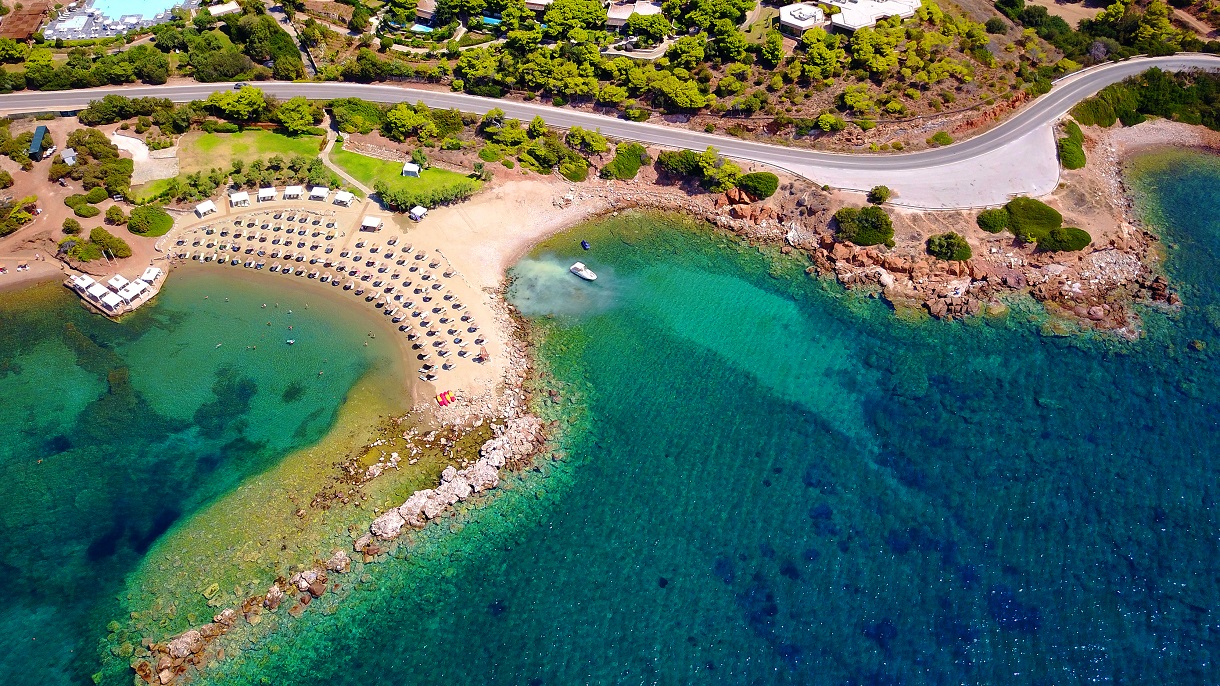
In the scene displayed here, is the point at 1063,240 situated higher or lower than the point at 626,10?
lower

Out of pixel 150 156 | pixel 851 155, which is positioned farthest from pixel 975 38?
pixel 150 156

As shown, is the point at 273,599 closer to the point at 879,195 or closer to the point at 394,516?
the point at 394,516

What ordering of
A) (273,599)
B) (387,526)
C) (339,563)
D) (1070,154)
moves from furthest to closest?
1. (1070,154)
2. (387,526)
3. (339,563)
4. (273,599)

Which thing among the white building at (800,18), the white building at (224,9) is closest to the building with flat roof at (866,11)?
the white building at (800,18)

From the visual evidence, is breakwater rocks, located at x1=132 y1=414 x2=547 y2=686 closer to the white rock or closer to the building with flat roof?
the white rock

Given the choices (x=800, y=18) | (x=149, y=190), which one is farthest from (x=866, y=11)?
(x=149, y=190)

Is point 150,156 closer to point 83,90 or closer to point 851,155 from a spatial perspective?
point 83,90

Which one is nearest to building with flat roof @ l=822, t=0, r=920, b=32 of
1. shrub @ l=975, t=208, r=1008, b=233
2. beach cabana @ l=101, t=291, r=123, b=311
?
shrub @ l=975, t=208, r=1008, b=233
